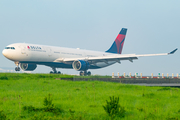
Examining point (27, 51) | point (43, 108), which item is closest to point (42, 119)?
point (43, 108)

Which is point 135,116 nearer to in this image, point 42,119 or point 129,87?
point 42,119

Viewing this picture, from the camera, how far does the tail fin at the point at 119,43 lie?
6281 cm

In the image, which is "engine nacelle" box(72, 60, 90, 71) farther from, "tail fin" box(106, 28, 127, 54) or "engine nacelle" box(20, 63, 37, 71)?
"tail fin" box(106, 28, 127, 54)

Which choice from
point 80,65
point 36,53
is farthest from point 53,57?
point 80,65

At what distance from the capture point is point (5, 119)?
11.3m

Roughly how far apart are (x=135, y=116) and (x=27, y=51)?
2988 centimetres

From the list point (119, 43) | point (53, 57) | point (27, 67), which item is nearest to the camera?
point (53, 57)

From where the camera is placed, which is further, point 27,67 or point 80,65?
point 27,67

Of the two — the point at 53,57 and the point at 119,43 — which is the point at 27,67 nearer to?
the point at 53,57

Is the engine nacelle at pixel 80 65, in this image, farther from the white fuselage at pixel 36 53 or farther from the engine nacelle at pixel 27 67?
the engine nacelle at pixel 27 67

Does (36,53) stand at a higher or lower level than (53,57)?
higher

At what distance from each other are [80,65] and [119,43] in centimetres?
2327

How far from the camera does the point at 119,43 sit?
64500mm

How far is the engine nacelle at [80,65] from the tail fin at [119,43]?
741 inches
